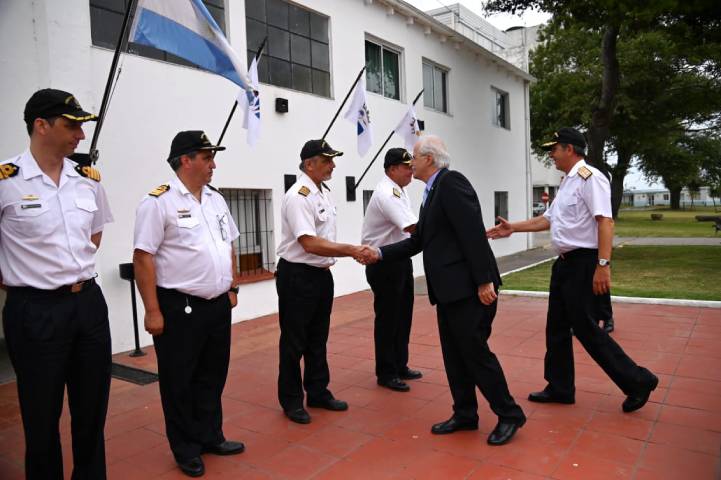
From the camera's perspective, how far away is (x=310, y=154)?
4023 millimetres

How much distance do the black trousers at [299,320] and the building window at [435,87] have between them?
28.2 ft

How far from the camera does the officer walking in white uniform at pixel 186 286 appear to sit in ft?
10.2

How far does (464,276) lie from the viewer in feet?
11.3

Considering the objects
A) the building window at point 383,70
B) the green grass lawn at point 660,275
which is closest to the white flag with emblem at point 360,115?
the building window at point 383,70

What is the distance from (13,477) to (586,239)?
A: 396 centimetres

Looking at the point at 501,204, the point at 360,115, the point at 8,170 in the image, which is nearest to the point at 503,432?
the point at 8,170

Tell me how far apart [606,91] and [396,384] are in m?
12.4

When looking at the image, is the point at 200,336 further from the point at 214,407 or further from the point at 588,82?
the point at 588,82

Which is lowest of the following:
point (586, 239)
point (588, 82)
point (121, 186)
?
point (586, 239)

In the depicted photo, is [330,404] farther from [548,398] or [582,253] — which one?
[582,253]

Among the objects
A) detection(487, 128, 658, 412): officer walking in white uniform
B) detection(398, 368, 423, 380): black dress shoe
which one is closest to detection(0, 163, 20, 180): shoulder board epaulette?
detection(487, 128, 658, 412): officer walking in white uniform

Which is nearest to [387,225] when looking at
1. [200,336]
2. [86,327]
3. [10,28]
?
[200,336]

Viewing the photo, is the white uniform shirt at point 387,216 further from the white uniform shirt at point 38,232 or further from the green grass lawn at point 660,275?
the green grass lawn at point 660,275

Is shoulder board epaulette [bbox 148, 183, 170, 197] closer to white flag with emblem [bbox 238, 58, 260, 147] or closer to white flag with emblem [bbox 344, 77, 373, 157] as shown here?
white flag with emblem [bbox 238, 58, 260, 147]
